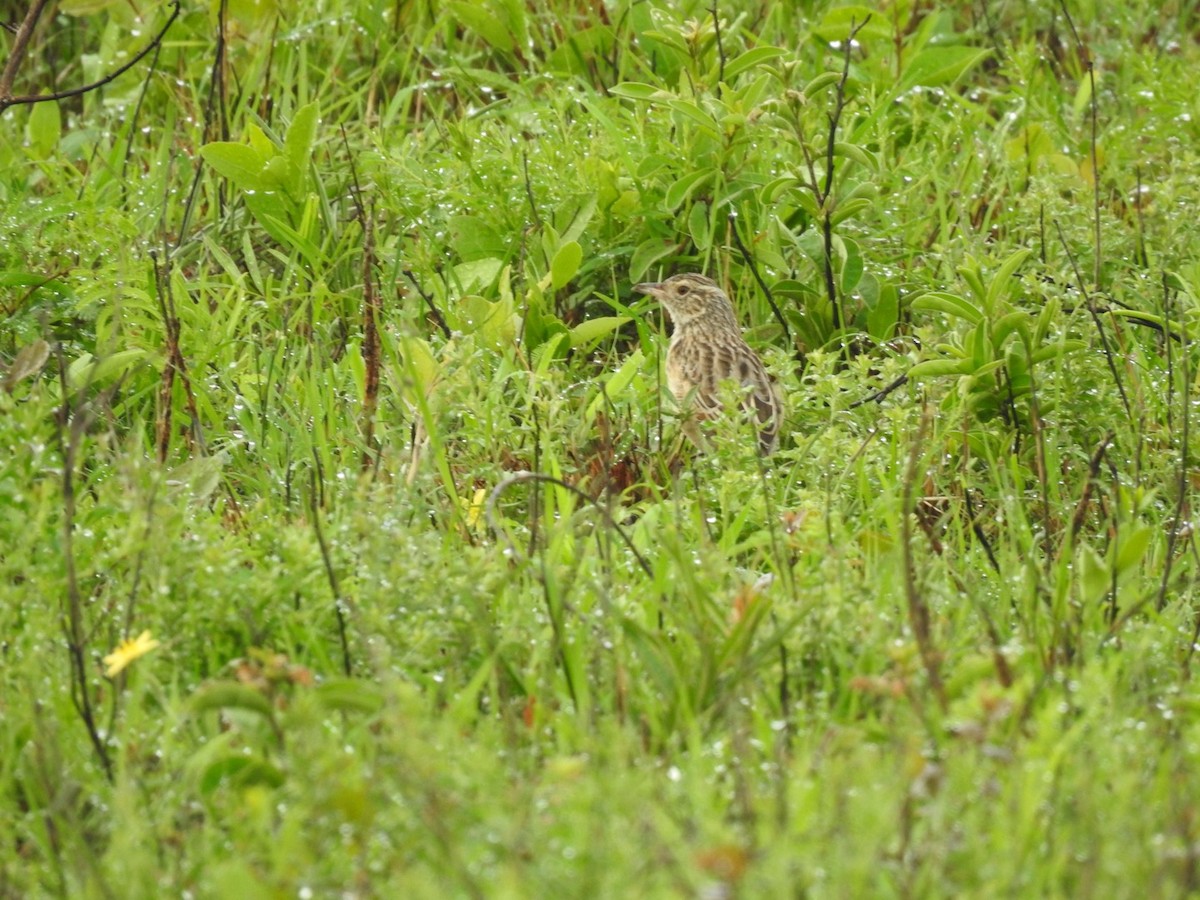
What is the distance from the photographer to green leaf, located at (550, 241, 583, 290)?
577 cm

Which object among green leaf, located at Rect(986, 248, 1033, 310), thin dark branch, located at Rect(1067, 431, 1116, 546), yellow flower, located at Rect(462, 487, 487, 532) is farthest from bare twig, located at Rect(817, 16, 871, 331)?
yellow flower, located at Rect(462, 487, 487, 532)

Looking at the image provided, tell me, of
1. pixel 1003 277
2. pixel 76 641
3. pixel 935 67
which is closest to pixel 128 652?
pixel 76 641

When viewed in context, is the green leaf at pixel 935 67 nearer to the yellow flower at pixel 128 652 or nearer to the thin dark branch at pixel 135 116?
the thin dark branch at pixel 135 116

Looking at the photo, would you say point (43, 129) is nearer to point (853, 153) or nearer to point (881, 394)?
point (853, 153)

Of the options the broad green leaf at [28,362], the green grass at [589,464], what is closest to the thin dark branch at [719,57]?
the green grass at [589,464]

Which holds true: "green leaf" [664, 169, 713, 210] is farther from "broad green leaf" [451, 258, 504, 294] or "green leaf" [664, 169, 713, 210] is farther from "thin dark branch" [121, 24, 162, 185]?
"thin dark branch" [121, 24, 162, 185]

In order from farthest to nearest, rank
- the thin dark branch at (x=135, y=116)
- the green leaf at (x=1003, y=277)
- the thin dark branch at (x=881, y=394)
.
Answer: the thin dark branch at (x=135, y=116), the thin dark branch at (x=881, y=394), the green leaf at (x=1003, y=277)

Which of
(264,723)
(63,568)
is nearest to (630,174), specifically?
(63,568)

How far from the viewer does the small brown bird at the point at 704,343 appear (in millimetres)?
5965

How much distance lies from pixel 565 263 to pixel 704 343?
0.54m

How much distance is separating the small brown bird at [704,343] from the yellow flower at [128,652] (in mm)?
2589

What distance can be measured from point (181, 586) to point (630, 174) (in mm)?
3025

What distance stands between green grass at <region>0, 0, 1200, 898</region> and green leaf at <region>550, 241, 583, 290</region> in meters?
0.13

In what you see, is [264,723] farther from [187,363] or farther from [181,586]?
[187,363]
